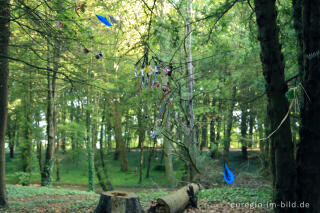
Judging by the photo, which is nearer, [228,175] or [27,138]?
[228,175]

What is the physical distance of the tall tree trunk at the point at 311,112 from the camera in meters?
3.51

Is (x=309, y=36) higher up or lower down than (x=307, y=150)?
higher up

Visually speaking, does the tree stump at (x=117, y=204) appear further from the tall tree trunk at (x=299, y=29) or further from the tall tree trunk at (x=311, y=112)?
the tall tree trunk at (x=299, y=29)

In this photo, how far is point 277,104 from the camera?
3770 millimetres

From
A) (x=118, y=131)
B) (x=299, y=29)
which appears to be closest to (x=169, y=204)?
(x=299, y=29)

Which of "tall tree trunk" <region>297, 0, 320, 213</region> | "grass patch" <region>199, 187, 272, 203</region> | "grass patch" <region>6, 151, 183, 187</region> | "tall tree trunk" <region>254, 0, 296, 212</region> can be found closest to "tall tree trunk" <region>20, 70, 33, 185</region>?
"grass patch" <region>6, 151, 183, 187</region>

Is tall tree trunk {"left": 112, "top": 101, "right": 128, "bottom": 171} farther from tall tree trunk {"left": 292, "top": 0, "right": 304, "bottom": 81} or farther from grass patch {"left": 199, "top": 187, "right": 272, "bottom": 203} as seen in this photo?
tall tree trunk {"left": 292, "top": 0, "right": 304, "bottom": 81}

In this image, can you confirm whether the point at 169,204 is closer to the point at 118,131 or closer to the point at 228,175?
the point at 228,175

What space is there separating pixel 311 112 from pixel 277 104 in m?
0.46

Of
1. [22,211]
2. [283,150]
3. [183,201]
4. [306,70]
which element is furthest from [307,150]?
[22,211]

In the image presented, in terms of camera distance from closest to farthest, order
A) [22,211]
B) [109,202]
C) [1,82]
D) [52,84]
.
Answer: [109,202] < [22,211] < [1,82] < [52,84]

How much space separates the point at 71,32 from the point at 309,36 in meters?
4.54

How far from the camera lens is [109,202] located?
13.6 ft

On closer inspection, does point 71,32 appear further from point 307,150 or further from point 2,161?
point 307,150
